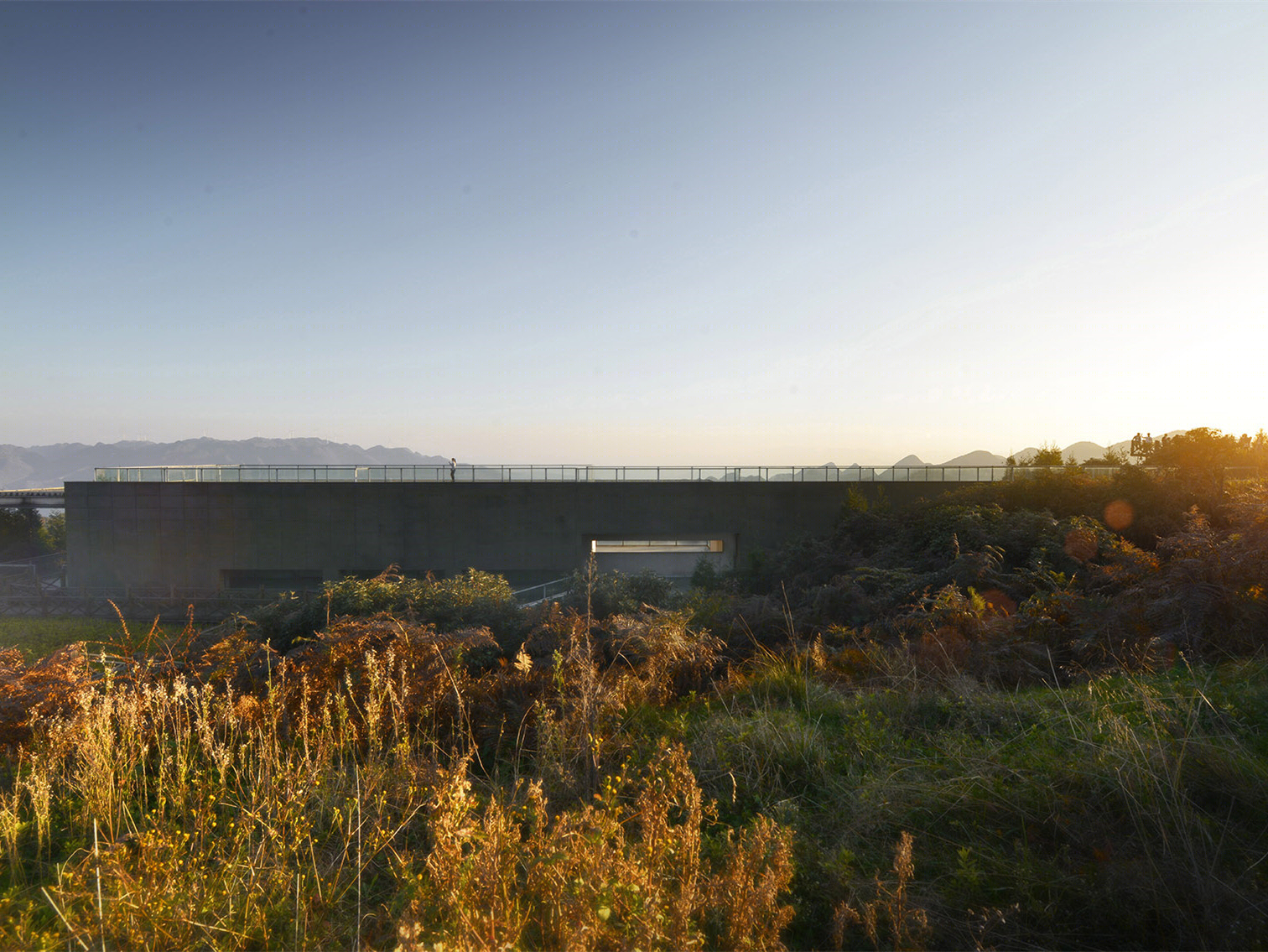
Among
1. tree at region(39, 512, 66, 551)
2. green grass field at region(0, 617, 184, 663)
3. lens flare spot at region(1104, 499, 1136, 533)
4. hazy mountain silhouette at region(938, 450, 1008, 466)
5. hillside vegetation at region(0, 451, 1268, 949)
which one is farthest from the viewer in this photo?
tree at region(39, 512, 66, 551)

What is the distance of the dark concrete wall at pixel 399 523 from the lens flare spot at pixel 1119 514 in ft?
31.7

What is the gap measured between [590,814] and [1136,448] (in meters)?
23.9

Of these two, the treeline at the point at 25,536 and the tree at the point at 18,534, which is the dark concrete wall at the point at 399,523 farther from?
the tree at the point at 18,534

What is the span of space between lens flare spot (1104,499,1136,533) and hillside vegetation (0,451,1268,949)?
314 inches

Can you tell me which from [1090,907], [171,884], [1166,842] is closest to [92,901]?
[171,884]

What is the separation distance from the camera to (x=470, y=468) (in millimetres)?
24625

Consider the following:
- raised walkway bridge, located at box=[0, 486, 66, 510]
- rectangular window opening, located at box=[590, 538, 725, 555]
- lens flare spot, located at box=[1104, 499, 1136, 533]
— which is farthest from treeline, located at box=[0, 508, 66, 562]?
lens flare spot, located at box=[1104, 499, 1136, 533]

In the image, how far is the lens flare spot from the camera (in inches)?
570

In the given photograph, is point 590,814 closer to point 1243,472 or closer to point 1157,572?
point 1157,572

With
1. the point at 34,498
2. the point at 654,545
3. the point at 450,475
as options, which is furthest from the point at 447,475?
the point at 34,498

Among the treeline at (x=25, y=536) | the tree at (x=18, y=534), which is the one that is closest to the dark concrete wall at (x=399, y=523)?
the treeline at (x=25, y=536)

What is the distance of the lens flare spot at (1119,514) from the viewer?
14.5 m

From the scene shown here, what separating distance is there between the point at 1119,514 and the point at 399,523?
22302 mm

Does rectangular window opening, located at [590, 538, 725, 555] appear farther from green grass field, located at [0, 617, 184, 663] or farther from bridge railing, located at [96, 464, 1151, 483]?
green grass field, located at [0, 617, 184, 663]
